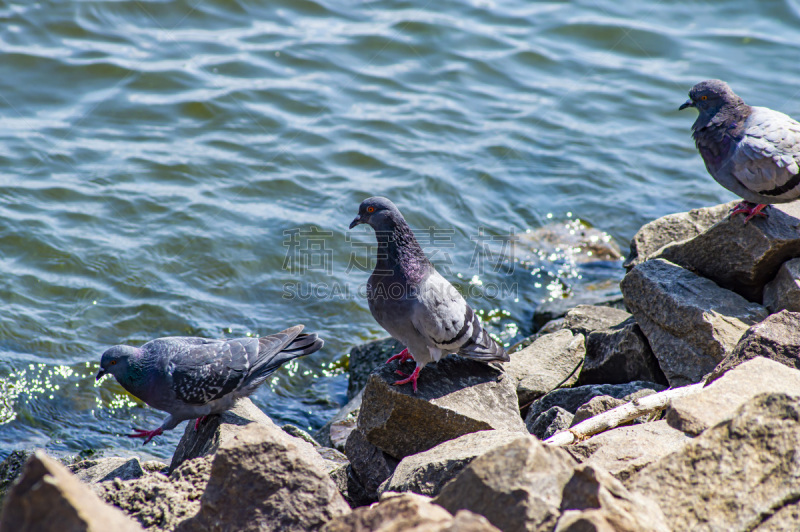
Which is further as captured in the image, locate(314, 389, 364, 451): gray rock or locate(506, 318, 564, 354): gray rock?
locate(506, 318, 564, 354): gray rock

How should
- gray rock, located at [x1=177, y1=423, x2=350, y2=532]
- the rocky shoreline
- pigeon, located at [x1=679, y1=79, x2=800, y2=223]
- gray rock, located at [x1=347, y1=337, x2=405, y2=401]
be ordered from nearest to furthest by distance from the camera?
1. the rocky shoreline
2. gray rock, located at [x1=177, y1=423, x2=350, y2=532]
3. pigeon, located at [x1=679, y1=79, x2=800, y2=223]
4. gray rock, located at [x1=347, y1=337, x2=405, y2=401]

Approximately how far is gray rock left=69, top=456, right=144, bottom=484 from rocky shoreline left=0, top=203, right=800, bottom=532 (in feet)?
0.04

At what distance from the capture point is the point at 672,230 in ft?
22.1

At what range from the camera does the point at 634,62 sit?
45.4 feet

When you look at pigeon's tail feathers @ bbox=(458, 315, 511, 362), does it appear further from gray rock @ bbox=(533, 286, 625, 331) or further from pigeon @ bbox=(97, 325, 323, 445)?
gray rock @ bbox=(533, 286, 625, 331)

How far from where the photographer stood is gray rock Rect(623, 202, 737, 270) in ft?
21.9

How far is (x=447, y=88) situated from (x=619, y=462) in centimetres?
1014

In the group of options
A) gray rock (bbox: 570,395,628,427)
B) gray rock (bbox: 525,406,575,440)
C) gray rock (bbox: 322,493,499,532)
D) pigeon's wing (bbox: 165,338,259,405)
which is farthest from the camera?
pigeon's wing (bbox: 165,338,259,405)

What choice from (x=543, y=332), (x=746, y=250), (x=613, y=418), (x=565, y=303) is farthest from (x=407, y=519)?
(x=565, y=303)

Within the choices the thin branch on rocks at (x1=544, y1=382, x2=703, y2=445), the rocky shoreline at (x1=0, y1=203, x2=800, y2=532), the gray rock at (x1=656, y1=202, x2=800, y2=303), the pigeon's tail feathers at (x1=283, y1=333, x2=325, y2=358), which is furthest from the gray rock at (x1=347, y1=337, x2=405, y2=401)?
the gray rock at (x1=656, y1=202, x2=800, y2=303)

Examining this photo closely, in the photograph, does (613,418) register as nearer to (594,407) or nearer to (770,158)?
(594,407)

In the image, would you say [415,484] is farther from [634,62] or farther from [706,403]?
[634,62]

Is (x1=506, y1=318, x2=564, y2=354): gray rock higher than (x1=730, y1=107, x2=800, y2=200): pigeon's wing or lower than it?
lower

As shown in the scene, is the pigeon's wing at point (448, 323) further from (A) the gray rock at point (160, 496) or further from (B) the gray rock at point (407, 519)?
(B) the gray rock at point (407, 519)
